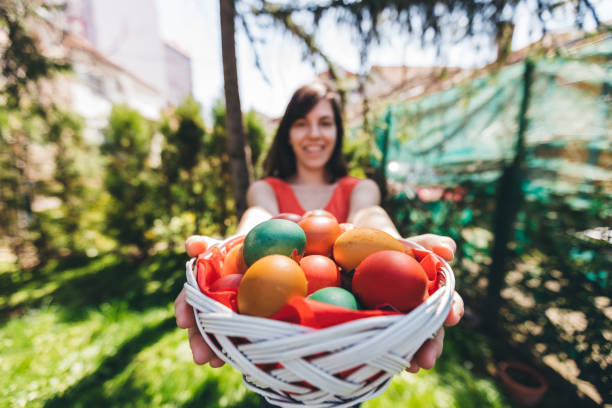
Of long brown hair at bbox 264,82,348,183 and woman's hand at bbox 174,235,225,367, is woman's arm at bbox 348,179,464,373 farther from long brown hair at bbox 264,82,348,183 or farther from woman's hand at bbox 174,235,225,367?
woman's hand at bbox 174,235,225,367

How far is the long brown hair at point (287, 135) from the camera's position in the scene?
2.16 metres

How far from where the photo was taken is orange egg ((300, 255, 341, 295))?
1.09 meters

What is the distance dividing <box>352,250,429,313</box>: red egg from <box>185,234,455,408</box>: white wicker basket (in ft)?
0.31

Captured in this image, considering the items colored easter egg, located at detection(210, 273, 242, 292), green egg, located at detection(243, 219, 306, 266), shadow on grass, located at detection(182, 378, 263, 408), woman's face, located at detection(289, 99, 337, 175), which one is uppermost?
woman's face, located at detection(289, 99, 337, 175)

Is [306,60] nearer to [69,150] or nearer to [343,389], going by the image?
[343,389]

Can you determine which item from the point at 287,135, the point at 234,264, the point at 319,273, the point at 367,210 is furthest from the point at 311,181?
the point at 319,273

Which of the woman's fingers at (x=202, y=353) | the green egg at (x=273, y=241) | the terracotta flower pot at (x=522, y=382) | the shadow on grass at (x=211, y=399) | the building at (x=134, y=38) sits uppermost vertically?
the building at (x=134, y=38)


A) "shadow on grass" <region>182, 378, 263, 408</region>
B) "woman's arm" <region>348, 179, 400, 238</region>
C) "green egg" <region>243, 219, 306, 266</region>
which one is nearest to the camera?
"green egg" <region>243, 219, 306, 266</region>

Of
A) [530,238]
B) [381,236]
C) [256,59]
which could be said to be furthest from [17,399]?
[530,238]

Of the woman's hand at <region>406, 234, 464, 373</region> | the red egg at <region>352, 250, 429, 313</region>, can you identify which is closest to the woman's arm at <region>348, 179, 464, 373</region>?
the woman's hand at <region>406, 234, 464, 373</region>

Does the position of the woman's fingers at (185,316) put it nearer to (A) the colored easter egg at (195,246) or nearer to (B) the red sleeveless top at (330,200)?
(A) the colored easter egg at (195,246)

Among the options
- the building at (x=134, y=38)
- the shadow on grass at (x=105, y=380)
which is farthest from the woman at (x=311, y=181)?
the building at (x=134, y=38)

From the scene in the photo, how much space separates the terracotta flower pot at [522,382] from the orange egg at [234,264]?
2.67 metres

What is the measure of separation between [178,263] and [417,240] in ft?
14.1
